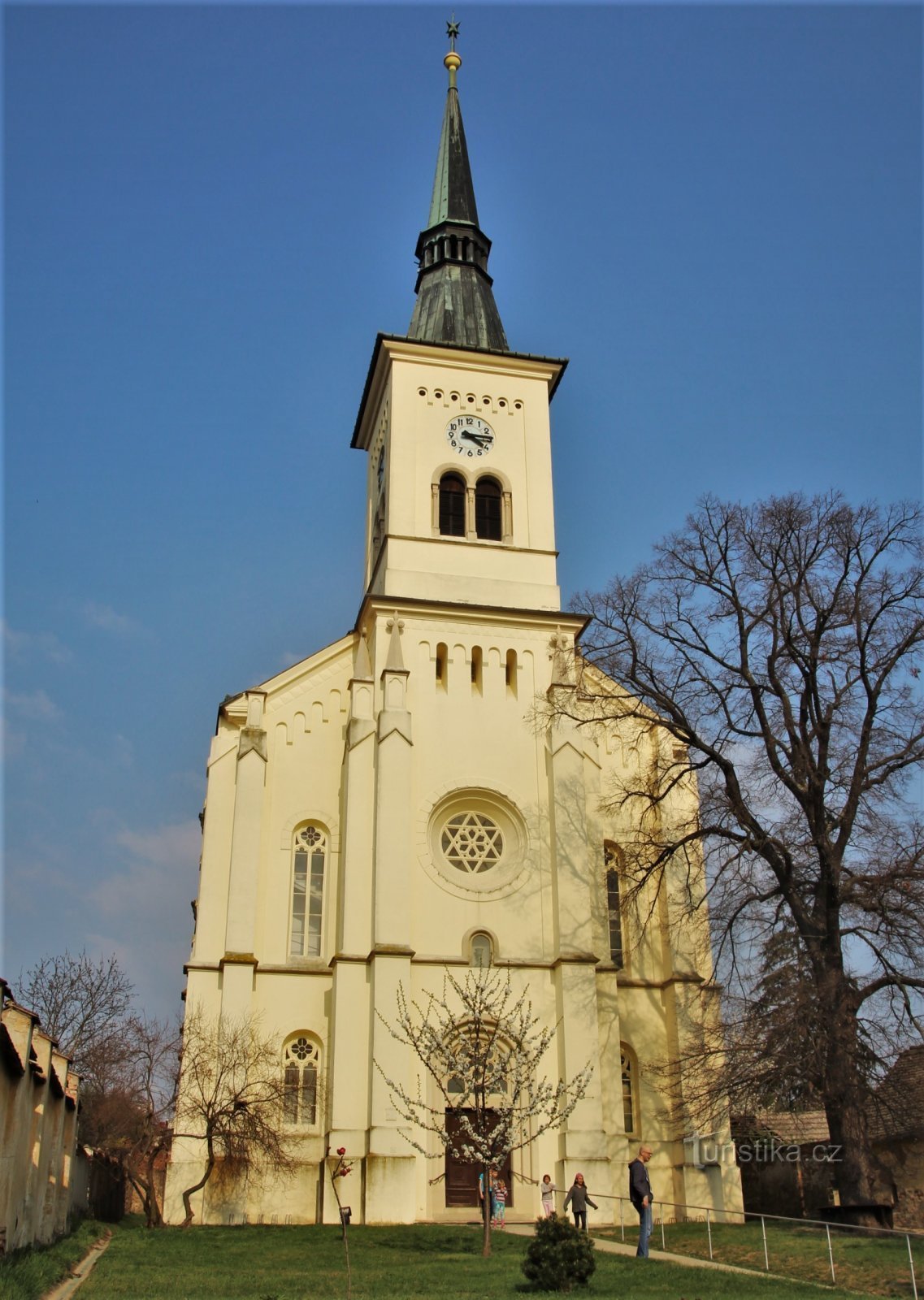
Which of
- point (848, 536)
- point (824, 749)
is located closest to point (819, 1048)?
point (824, 749)

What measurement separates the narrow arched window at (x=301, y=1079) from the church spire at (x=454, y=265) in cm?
2074

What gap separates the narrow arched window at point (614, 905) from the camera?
30.5m

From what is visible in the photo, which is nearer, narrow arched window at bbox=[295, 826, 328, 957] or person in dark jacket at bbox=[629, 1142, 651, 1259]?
person in dark jacket at bbox=[629, 1142, 651, 1259]

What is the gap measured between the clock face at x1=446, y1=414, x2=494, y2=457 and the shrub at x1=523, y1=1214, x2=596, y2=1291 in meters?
24.7

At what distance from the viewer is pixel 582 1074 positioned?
2514 cm

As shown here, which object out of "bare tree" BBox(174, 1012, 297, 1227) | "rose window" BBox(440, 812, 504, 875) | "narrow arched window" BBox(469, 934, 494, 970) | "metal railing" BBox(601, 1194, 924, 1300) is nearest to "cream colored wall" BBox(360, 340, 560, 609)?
"rose window" BBox(440, 812, 504, 875)

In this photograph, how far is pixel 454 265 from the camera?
134 ft

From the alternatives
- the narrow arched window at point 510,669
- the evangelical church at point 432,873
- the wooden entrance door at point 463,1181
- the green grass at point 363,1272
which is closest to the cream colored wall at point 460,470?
the evangelical church at point 432,873

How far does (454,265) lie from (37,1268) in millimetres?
33455

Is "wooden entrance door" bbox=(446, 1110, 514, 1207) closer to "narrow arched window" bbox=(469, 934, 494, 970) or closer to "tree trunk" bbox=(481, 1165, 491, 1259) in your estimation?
"narrow arched window" bbox=(469, 934, 494, 970)

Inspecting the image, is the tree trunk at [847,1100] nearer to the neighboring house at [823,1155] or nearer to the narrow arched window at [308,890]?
the neighboring house at [823,1155]

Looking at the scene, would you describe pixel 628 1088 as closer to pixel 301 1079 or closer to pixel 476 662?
pixel 301 1079

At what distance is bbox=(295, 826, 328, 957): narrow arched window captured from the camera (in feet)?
94.7

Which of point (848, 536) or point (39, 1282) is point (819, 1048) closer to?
point (848, 536)
